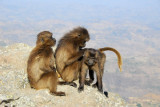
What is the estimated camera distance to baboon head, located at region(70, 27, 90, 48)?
9809 millimetres

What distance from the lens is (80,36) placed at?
9945 mm

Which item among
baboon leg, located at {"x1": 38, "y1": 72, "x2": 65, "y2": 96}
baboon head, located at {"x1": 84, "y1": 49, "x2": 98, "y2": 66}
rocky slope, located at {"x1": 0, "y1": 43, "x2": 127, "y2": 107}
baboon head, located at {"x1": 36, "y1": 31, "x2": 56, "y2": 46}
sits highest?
baboon head, located at {"x1": 36, "y1": 31, "x2": 56, "y2": 46}

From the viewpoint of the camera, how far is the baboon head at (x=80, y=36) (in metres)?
9.81

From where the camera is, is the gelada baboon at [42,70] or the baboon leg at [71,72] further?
the baboon leg at [71,72]

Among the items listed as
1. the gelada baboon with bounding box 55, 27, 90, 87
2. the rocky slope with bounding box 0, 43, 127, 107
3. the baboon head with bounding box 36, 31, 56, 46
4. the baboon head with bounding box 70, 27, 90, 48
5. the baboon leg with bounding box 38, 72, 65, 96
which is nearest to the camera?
the rocky slope with bounding box 0, 43, 127, 107

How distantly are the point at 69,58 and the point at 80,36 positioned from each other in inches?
52.2

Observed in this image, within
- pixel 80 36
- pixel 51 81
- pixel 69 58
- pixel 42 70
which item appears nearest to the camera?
pixel 51 81

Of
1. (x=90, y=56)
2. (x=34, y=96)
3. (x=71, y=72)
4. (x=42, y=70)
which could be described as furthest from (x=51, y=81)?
(x=90, y=56)

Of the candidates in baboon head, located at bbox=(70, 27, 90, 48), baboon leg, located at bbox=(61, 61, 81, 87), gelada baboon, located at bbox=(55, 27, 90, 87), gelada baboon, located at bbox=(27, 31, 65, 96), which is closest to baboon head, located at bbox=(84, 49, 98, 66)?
gelada baboon, located at bbox=(55, 27, 90, 87)

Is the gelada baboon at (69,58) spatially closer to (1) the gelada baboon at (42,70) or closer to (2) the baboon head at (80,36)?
(2) the baboon head at (80,36)

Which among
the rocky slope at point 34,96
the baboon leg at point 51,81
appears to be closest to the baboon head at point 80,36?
the rocky slope at point 34,96

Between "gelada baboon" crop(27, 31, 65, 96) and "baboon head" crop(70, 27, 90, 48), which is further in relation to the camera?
"baboon head" crop(70, 27, 90, 48)

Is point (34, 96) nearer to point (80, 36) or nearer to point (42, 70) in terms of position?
point (42, 70)

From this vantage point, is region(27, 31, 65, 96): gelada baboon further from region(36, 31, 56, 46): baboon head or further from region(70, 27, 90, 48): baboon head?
region(70, 27, 90, 48): baboon head
